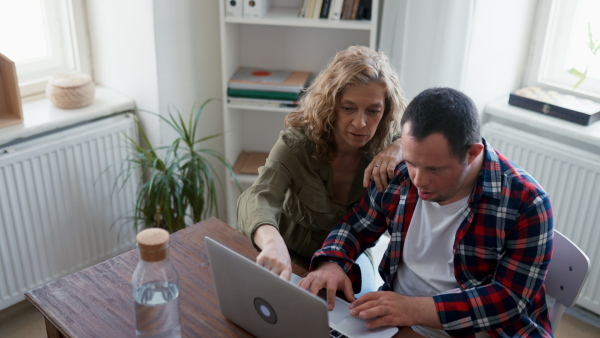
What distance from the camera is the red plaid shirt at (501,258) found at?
145 cm

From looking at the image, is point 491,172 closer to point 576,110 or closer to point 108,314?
point 108,314

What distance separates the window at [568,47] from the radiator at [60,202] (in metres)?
1.89

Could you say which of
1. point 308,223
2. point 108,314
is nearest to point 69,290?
point 108,314

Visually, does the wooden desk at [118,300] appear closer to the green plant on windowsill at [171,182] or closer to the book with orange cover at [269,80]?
the green plant on windowsill at [171,182]

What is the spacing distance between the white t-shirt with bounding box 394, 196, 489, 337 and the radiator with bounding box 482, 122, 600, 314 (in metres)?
1.13

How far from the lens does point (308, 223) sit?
6.28ft

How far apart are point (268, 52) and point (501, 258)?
68.5 inches

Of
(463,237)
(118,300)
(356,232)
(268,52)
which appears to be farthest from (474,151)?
(268,52)

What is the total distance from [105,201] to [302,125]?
4.06 ft

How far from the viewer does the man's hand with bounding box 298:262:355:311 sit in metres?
1.51

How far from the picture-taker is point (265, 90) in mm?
2736

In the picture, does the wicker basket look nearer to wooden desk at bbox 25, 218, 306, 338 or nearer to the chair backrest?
wooden desk at bbox 25, 218, 306, 338

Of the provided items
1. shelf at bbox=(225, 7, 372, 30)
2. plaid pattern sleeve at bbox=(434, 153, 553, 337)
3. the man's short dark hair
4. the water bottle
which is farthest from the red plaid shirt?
shelf at bbox=(225, 7, 372, 30)

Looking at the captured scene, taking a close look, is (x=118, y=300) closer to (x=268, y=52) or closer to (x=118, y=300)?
(x=118, y=300)
